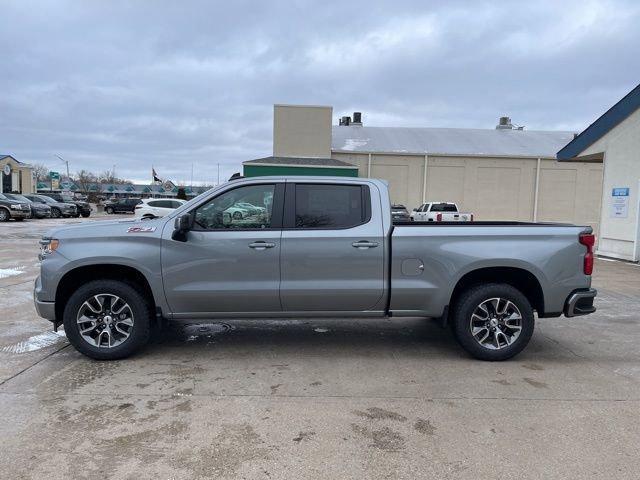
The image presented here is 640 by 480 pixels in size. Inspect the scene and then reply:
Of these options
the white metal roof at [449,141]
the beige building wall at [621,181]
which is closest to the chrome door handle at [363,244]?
the beige building wall at [621,181]

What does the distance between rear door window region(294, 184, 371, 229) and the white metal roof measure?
27.9 m

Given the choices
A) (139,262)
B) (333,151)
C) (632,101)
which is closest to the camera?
(139,262)

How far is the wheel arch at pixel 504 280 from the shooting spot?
5443 millimetres

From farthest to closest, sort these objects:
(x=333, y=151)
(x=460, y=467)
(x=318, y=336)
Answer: (x=333, y=151) → (x=318, y=336) → (x=460, y=467)

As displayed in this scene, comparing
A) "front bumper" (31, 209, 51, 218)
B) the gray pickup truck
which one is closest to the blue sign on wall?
the gray pickup truck

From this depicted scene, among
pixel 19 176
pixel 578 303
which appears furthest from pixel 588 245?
pixel 19 176

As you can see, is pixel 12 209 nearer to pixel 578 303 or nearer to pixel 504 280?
pixel 504 280

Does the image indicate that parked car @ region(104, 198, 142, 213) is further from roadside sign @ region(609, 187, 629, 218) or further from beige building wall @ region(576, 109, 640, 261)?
roadside sign @ region(609, 187, 629, 218)

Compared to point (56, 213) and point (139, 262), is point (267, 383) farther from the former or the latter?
point (56, 213)

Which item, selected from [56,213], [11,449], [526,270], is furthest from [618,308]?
[56,213]

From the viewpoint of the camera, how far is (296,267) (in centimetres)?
523

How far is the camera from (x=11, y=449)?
3.48m

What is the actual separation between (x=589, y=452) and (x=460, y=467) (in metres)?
0.96

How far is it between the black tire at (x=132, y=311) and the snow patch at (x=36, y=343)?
902mm
